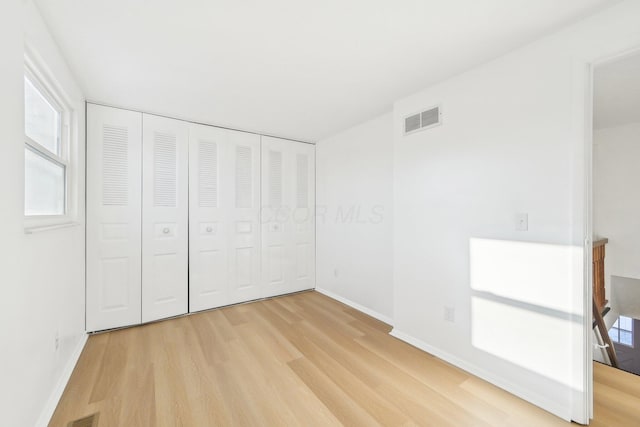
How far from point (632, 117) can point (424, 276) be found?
336 centimetres

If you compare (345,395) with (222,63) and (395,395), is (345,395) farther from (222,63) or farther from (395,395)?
(222,63)

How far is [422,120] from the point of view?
2.35 meters

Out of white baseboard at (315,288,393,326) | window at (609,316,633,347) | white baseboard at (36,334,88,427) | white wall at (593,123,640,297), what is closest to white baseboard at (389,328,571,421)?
white baseboard at (315,288,393,326)

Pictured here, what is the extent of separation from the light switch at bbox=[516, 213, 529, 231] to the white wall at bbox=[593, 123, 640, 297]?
3.04 meters

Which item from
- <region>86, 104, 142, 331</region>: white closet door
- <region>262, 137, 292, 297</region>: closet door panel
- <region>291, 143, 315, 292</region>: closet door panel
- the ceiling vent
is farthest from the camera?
<region>291, 143, 315, 292</region>: closet door panel

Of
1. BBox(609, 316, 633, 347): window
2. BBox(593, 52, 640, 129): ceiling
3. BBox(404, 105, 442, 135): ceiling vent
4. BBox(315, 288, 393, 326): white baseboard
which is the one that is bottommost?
BBox(609, 316, 633, 347): window

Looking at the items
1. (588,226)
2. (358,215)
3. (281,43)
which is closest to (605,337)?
(588,226)

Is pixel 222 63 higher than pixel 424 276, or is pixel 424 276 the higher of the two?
pixel 222 63

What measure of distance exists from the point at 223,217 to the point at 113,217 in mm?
1128

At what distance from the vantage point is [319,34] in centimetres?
160

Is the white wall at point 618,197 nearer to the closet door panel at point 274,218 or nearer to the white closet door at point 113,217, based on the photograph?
the closet door panel at point 274,218

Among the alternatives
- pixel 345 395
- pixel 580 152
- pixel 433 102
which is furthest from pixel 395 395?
pixel 433 102

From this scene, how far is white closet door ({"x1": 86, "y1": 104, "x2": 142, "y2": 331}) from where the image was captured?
2557 millimetres

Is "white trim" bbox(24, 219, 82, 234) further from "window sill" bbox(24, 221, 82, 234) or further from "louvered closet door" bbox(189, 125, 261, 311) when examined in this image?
"louvered closet door" bbox(189, 125, 261, 311)
